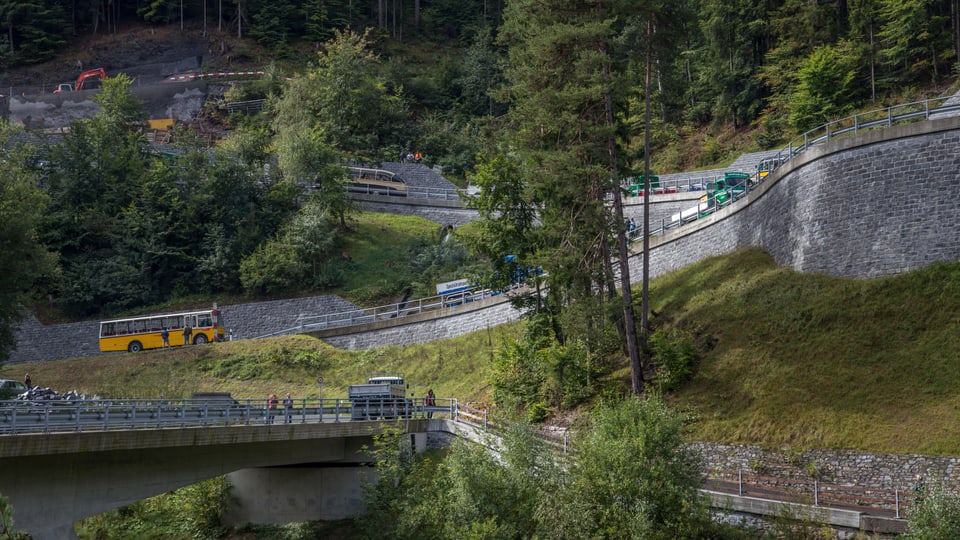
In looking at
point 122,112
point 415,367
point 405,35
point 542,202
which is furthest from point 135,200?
point 405,35

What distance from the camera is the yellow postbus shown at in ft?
169

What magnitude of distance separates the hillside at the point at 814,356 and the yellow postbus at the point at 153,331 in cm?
1682

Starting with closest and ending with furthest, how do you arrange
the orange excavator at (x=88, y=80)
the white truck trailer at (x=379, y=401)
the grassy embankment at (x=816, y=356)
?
the grassy embankment at (x=816, y=356) → the white truck trailer at (x=379, y=401) → the orange excavator at (x=88, y=80)

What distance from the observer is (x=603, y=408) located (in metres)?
27.5

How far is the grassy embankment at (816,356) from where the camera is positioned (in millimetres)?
27422

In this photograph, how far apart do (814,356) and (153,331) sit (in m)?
34.7

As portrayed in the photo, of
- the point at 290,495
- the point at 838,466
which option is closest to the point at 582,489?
the point at 838,466

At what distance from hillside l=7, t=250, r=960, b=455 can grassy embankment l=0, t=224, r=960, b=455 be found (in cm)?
4

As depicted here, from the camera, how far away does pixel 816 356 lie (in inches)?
1209

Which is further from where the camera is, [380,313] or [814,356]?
[380,313]

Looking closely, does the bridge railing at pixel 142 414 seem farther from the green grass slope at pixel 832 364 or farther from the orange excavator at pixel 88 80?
the orange excavator at pixel 88 80

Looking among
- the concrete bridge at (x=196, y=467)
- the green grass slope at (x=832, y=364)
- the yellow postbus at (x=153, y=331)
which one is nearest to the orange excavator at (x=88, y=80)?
the yellow postbus at (x=153, y=331)

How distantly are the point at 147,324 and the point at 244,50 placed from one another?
43899mm

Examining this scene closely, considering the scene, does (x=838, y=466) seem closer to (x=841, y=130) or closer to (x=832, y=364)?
(x=832, y=364)
